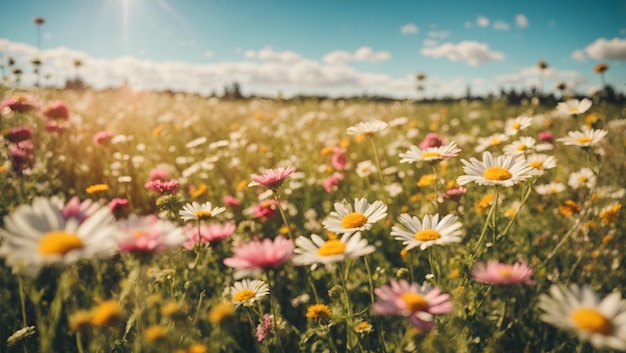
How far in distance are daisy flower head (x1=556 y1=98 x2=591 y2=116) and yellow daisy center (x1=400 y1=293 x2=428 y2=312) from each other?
86.5 inches

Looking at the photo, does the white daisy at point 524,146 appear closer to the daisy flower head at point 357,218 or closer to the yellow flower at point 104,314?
the daisy flower head at point 357,218

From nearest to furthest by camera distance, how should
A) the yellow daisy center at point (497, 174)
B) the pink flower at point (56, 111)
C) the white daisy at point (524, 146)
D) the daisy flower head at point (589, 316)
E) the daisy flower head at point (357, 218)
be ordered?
the daisy flower head at point (589, 316) < the daisy flower head at point (357, 218) < the yellow daisy center at point (497, 174) < the white daisy at point (524, 146) < the pink flower at point (56, 111)

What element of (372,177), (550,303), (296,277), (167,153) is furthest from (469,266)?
(167,153)

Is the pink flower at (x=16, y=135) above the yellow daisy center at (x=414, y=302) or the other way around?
above

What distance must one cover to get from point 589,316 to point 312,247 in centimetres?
78

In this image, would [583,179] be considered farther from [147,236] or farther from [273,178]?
[147,236]

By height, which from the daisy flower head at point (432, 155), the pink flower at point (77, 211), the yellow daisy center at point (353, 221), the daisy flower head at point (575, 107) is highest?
the daisy flower head at point (575, 107)

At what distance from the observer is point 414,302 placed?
101 centimetres

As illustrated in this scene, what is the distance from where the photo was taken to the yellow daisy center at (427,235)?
4.44 feet

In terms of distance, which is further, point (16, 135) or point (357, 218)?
point (16, 135)

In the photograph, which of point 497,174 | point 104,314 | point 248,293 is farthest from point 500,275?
point 104,314

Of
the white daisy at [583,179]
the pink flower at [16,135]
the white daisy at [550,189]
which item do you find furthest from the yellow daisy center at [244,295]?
the white daisy at [583,179]

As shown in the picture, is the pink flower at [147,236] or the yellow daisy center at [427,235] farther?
the yellow daisy center at [427,235]

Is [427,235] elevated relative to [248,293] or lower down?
elevated
